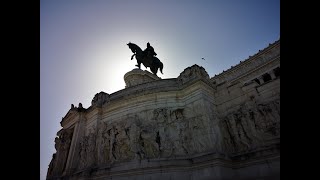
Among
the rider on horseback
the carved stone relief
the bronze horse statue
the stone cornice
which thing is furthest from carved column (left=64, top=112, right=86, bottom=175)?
the stone cornice

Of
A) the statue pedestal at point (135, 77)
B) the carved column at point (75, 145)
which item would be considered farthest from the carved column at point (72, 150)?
the statue pedestal at point (135, 77)

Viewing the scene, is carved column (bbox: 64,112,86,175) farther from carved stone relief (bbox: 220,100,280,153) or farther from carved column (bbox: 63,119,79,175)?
carved stone relief (bbox: 220,100,280,153)

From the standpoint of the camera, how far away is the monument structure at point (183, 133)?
30.8 feet

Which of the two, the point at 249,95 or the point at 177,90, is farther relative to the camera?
the point at 177,90

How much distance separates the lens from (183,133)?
10.9m

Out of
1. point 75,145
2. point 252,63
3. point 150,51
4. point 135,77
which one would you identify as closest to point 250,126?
point 75,145

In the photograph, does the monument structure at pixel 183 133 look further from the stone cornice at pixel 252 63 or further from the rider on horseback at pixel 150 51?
the stone cornice at pixel 252 63

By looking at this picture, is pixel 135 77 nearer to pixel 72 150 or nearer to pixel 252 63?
pixel 72 150

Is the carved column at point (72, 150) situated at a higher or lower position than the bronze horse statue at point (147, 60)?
lower
